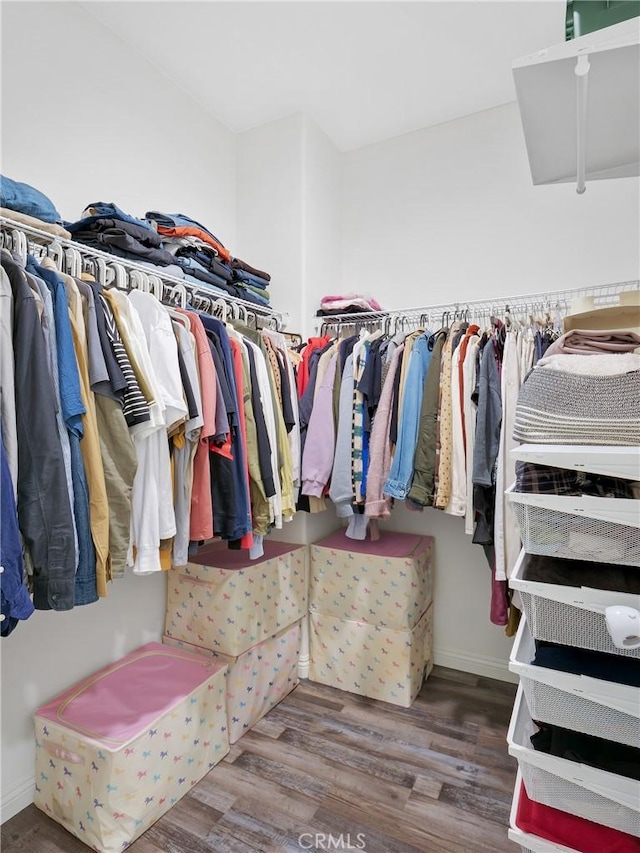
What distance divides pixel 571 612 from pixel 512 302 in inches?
73.1

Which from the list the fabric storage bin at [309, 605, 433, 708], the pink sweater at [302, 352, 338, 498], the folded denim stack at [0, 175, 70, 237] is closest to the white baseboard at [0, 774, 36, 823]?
the fabric storage bin at [309, 605, 433, 708]

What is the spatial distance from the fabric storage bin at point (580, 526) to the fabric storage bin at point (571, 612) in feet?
0.20

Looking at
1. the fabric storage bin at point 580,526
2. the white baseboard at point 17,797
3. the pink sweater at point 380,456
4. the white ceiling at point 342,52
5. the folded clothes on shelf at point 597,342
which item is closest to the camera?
the fabric storage bin at point 580,526

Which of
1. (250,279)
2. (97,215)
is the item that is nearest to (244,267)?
(250,279)

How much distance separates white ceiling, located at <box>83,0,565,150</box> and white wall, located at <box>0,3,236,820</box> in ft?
0.55

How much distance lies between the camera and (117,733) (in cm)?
145

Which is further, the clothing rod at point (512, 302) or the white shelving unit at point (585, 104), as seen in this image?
the clothing rod at point (512, 302)

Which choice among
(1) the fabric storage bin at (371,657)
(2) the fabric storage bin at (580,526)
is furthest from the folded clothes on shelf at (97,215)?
(1) the fabric storage bin at (371,657)

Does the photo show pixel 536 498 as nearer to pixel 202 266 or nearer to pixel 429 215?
pixel 202 266

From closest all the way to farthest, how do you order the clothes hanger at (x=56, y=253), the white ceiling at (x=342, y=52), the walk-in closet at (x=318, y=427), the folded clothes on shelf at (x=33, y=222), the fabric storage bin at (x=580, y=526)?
1. the fabric storage bin at (x=580, y=526)
2. the walk-in closet at (x=318, y=427)
3. the folded clothes on shelf at (x=33, y=222)
4. the clothes hanger at (x=56, y=253)
5. the white ceiling at (x=342, y=52)

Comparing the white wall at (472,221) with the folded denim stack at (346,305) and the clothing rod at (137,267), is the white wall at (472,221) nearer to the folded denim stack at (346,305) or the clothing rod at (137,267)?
the folded denim stack at (346,305)

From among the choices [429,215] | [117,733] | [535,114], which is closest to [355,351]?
[429,215]

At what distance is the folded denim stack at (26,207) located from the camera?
1.30 meters

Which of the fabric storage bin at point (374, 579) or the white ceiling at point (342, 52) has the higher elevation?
the white ceiling at point (342, 52)
